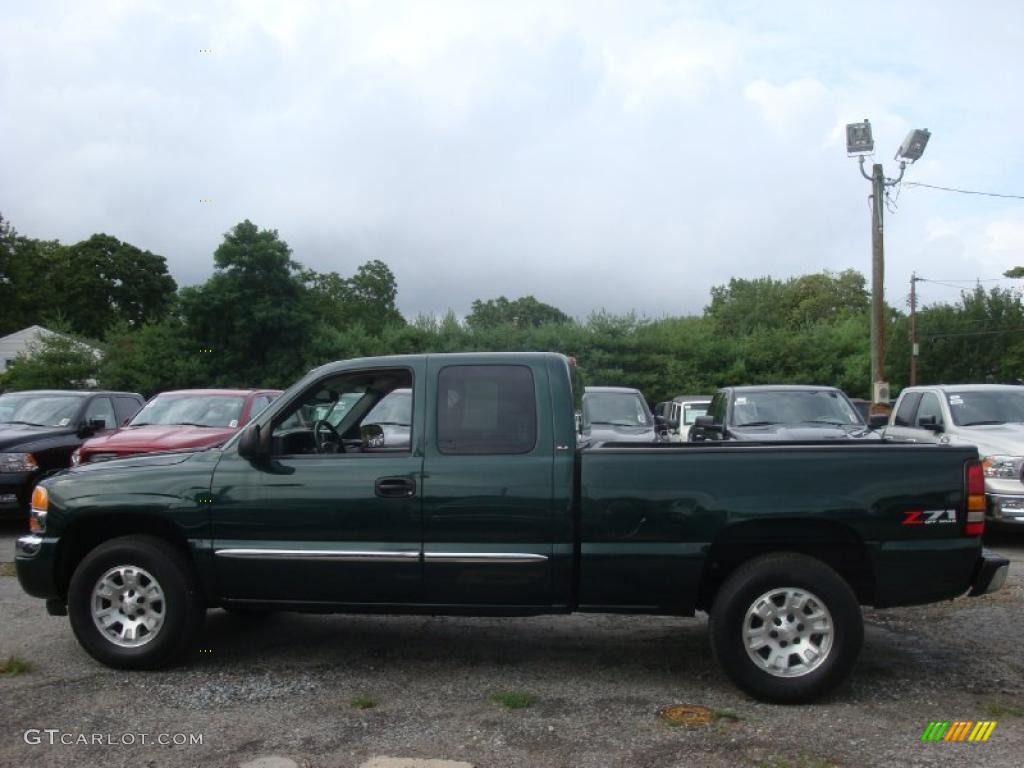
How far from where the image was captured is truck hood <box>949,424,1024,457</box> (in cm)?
969

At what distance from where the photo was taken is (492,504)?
5.13 meters

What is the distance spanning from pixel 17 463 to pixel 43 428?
102 cm

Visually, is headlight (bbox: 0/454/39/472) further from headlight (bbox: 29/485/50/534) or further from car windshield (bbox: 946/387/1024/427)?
car windshield (bbox: 946/387/1024/427)

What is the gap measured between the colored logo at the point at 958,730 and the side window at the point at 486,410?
2440 mm

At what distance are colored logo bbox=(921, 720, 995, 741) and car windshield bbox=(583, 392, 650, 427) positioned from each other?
383 inches

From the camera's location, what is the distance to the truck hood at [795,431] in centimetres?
1062

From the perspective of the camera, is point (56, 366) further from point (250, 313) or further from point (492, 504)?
point (492, 504)

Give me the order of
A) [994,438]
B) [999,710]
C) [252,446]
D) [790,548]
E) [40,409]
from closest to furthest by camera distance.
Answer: [999,710] → [790,548] → [252,446] → [994,438] → [40,409]

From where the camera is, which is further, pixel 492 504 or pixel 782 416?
pixel 782 416

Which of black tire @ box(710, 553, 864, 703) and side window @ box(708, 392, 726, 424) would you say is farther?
side window @ box(708, 392, 726, 424)

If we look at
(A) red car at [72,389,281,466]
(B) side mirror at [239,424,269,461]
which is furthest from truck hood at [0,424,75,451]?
(B) side mirror at [239,424,269,461]

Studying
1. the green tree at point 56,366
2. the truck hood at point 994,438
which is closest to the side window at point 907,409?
the truck hood at point 994,438

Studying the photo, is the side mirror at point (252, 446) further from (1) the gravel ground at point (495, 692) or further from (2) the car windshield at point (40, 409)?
(2) the car windshield at point (40, 409)

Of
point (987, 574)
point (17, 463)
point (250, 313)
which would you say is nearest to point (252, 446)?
point (987, 574)
